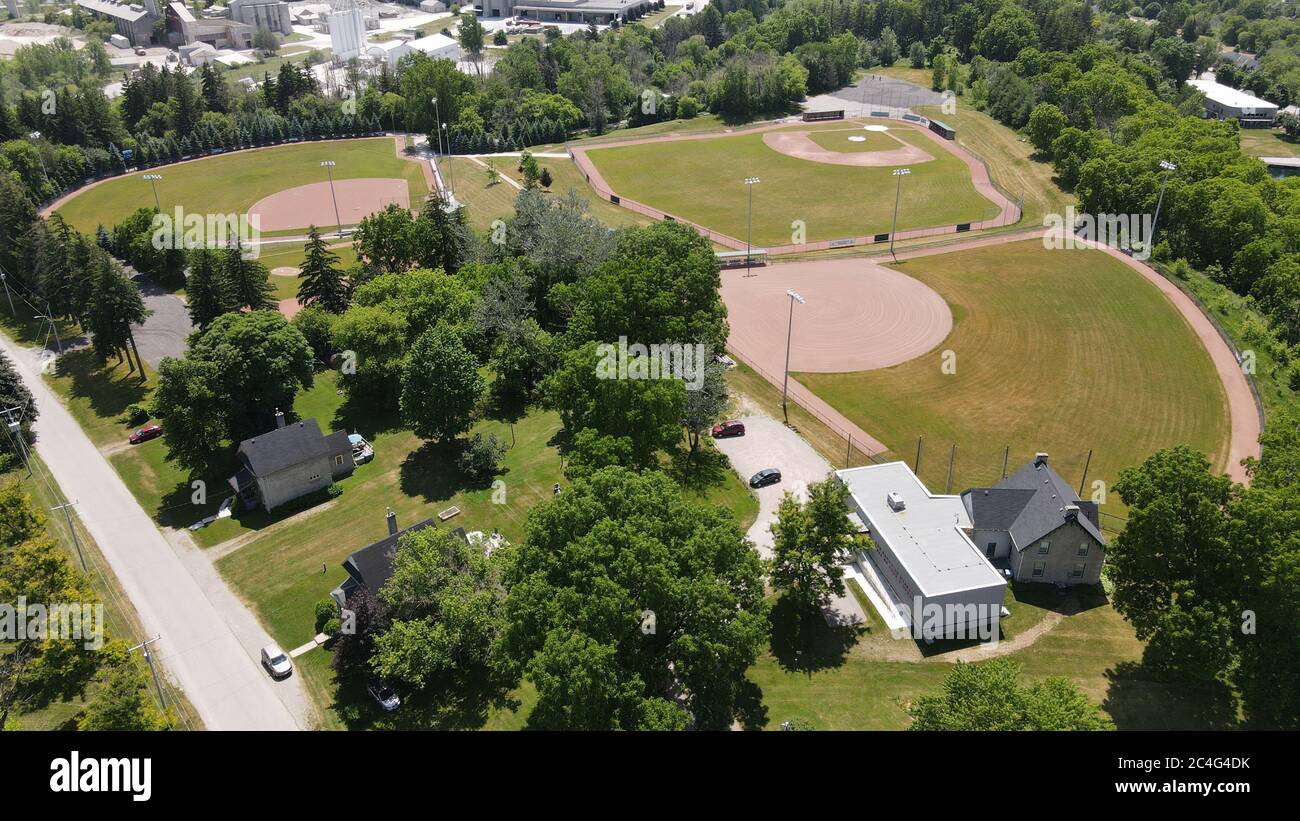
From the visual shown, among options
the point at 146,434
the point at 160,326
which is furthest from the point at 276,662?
the point at 160,326

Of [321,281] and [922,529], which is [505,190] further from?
[922,529]

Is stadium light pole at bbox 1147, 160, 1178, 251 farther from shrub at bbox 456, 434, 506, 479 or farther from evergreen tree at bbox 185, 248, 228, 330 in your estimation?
evergreen tree at bbox 185, 248, 228, 330

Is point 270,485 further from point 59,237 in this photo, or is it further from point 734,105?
point 734,105
